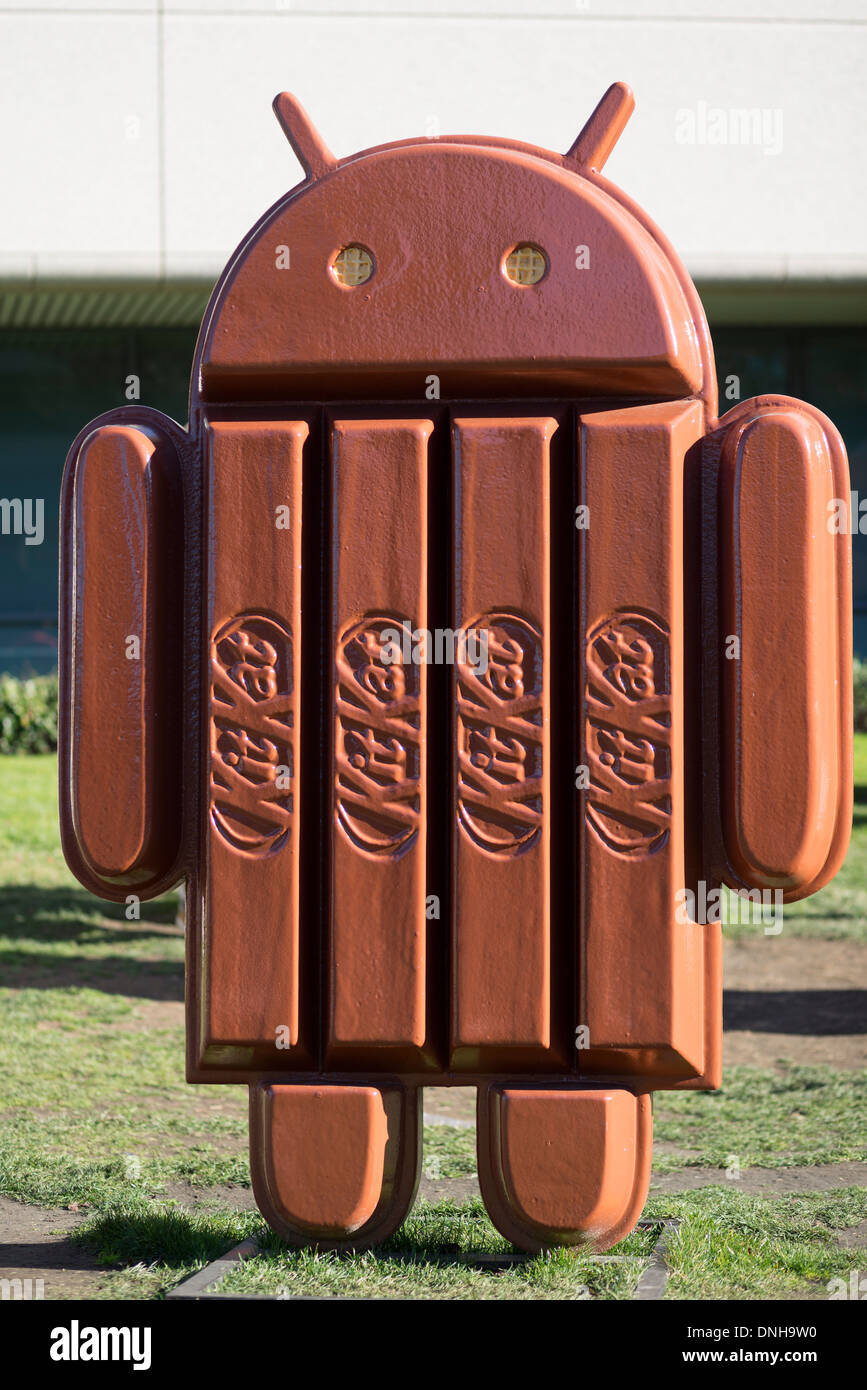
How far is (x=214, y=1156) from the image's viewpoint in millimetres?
4852

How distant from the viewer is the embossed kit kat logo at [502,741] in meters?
3.20

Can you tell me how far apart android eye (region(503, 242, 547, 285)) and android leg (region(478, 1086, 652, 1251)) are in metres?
1.73

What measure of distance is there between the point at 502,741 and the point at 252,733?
1.77 ft

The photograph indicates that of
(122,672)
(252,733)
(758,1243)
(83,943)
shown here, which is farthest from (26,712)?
(758,1243)

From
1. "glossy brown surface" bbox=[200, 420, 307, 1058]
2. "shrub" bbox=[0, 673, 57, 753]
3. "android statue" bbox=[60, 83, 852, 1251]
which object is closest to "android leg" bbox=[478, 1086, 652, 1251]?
"android statue" bbox=[60, 83, 852, 1251]

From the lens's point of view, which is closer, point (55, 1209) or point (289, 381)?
point (289, 381)

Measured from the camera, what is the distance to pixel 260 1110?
3301mm

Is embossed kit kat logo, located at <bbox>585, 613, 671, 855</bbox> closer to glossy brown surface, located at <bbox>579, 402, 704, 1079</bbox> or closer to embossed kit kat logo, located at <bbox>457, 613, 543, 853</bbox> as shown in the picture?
glossy brown surface, located at <bbox>579, 402, 704, 1079</bbox>

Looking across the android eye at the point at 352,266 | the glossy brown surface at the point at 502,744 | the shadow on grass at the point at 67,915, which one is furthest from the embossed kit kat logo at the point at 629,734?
the shadow on grass at the point at 67,915

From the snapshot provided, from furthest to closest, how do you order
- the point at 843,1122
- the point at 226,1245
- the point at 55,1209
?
1. the point at 843,1122
2. the point at 55,1209
3. the point at 226,1245

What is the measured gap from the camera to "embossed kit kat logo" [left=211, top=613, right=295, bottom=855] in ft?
10.6
